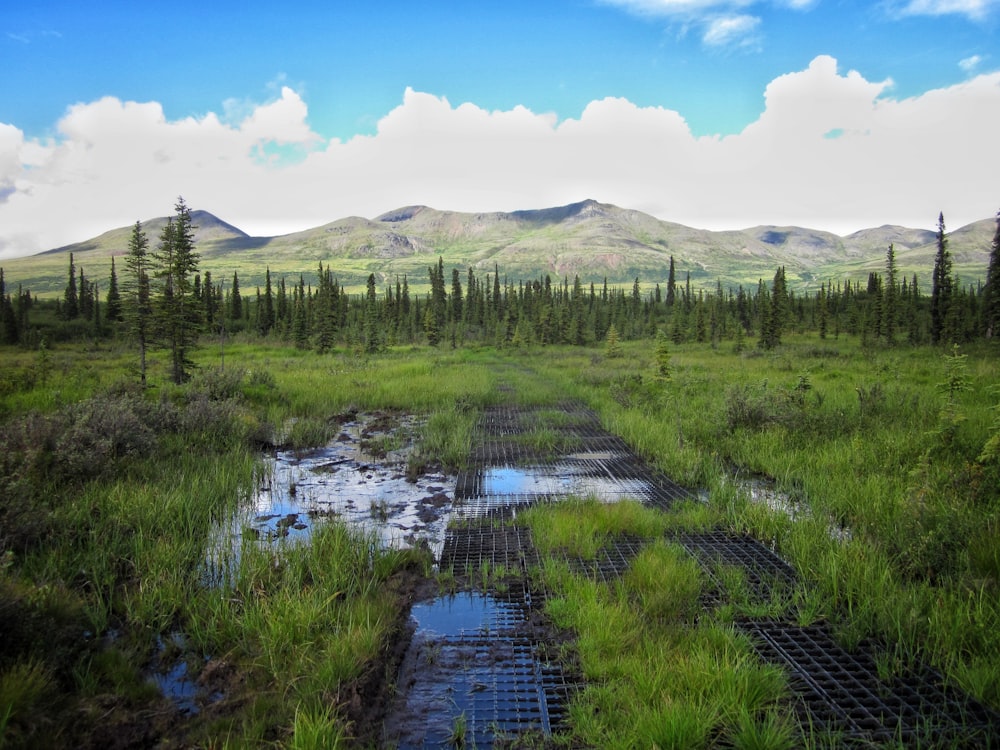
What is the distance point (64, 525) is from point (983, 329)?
2295 inches

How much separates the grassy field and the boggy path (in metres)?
0.23

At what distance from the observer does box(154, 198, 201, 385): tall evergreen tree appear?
18484 millimetres

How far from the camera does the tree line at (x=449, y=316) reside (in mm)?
19312

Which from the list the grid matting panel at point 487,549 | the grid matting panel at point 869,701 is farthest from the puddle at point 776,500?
the grid matting panel at point 487,549

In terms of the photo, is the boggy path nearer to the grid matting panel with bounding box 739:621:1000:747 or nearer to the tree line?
the grid matting panel with bounding box 739:621:1000:747

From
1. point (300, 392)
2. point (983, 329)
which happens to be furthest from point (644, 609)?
point (983, 329)

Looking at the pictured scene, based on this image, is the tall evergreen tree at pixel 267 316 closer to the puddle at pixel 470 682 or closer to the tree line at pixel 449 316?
the tree line at pixel 449 316

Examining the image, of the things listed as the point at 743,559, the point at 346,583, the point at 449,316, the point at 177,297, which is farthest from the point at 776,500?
the point at 449,316

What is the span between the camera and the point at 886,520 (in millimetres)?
6246

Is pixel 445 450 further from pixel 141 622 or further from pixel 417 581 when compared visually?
pixel 141 622

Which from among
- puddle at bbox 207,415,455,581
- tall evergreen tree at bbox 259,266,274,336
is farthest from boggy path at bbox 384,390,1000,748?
tall evergreen tree at bbox 259,266,274,336

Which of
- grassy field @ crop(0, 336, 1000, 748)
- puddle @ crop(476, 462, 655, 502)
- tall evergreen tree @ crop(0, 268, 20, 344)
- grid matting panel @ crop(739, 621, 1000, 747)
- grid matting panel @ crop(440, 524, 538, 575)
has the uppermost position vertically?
tall evergreen tree @ crop(0, 268, 20, 344)

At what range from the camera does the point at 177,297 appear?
19.0m

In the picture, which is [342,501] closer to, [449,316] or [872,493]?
[872,493]
